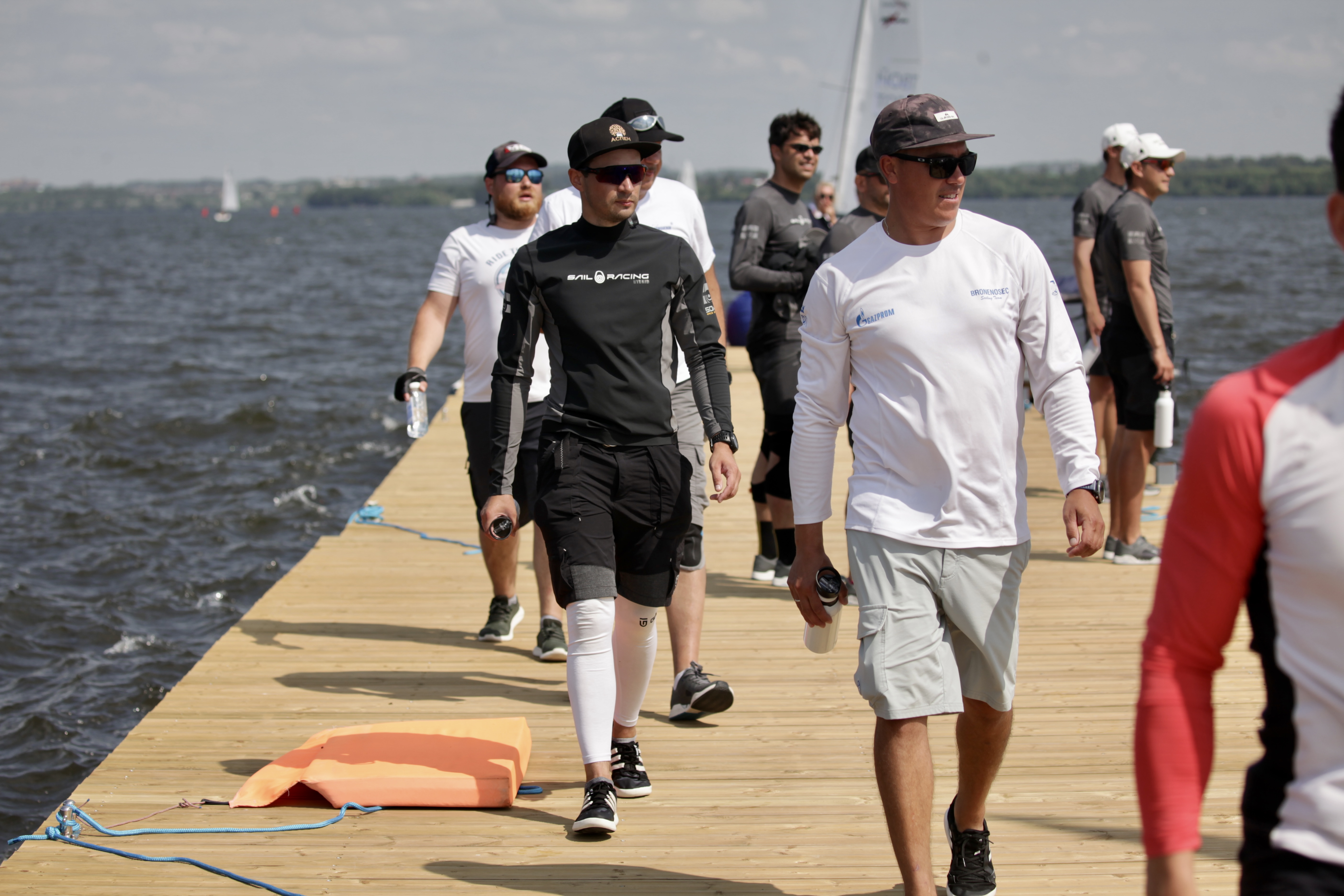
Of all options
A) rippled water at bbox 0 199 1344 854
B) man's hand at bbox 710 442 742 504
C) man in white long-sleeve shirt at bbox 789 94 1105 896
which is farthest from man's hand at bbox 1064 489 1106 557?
rippled water at bbox 0 199 1344 854

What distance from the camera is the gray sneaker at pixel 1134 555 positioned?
7.56 metres

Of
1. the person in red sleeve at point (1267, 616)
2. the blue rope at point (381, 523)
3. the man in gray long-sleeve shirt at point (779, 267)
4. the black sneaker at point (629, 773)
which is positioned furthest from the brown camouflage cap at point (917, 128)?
the blue rope at point (381, 523)

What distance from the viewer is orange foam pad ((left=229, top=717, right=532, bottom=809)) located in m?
4.38

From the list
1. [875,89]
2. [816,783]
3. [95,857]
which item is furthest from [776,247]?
[875,89]

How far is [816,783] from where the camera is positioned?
4.55 metres

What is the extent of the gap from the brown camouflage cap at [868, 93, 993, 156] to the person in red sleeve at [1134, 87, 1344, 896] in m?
1.49

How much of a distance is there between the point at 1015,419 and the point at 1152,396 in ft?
13.9

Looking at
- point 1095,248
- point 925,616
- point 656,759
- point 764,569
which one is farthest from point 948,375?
point 1095,248

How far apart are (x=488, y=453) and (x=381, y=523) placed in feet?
10.7

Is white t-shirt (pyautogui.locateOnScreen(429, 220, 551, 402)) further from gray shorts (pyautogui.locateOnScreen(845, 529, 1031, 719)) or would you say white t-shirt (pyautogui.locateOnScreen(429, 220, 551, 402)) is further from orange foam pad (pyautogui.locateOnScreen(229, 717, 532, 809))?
gray shorts (pyautogui.locateOnScreen(845, 529, 1031, 719))

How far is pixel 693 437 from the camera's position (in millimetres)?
4828

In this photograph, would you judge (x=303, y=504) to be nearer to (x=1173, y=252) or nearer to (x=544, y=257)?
(x=544, y=257)

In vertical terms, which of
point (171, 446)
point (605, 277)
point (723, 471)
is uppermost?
point (605, 277)

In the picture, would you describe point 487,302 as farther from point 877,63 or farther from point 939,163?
point 877,63
